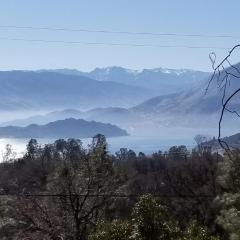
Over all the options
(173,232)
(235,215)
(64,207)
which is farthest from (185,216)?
(173,232)

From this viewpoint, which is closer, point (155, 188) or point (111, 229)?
point (111, 229)

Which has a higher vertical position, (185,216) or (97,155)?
A: (97,155)

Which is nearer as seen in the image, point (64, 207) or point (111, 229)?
point (111, 229)

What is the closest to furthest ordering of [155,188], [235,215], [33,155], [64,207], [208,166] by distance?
[235,215] → [64,207] → [208,166] → [155,188] → [33,155]

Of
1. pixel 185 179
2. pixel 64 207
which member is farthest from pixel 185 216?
pixel 64 207

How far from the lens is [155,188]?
200 ft

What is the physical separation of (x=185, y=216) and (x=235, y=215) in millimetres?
24653

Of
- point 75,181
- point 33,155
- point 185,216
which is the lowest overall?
point 185,216

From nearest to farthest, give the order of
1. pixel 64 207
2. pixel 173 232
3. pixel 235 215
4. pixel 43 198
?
pixel 173 232 → pixel 235 215 → pixel 64 207 → pixel 43 198

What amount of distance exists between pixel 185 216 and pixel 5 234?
19.8 meters

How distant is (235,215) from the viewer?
24703mm

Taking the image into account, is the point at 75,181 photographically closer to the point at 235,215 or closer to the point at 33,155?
the point at 235,215

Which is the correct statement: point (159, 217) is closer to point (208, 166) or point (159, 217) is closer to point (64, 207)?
point (64, 207)

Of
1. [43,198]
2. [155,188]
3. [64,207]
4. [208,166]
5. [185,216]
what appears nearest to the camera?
[64,207]
